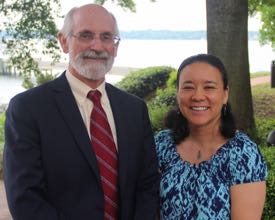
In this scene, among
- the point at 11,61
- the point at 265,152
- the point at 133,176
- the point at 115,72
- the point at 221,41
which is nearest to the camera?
the point at 133,176

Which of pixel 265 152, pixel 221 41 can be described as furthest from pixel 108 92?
pixel 221 41

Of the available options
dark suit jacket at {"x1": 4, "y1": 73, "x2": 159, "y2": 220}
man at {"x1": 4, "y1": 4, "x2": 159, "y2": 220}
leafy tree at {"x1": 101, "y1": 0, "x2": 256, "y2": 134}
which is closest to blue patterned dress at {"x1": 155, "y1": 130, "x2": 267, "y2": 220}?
man at {"x1": 4, "y1": 4, "x2": 159, "y2": 220}

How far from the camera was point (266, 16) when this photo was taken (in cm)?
1222

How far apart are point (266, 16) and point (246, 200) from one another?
10617 millimetres

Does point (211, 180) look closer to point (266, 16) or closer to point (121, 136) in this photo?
point (121, 136)

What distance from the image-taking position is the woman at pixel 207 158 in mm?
2482

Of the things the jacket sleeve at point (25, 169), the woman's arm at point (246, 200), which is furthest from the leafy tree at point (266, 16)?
the jacket sleeve at point (25, 169)

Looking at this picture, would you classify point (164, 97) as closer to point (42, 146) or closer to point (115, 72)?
point (42, 146)

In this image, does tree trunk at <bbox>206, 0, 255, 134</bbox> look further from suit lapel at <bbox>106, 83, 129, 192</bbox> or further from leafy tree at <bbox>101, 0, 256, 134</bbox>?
suit lapel at <bbox>106, 83, 129, 192</bbox>

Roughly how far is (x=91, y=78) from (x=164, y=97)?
26.3 feet

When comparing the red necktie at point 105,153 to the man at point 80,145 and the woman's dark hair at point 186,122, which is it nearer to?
the man at point 80,145

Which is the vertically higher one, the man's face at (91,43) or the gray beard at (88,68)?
the man's face at (91,43)

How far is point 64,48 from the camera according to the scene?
8.79 feet

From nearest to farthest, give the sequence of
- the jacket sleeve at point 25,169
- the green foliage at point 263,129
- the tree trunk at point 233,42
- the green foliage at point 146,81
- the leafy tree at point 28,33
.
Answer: the jacket sleeve at point 25,169 → the tree trunk at point 233,42 → the green foliage at point 263,129 → the leafy tree at point 28,33 → the green foliage at point 146,81
